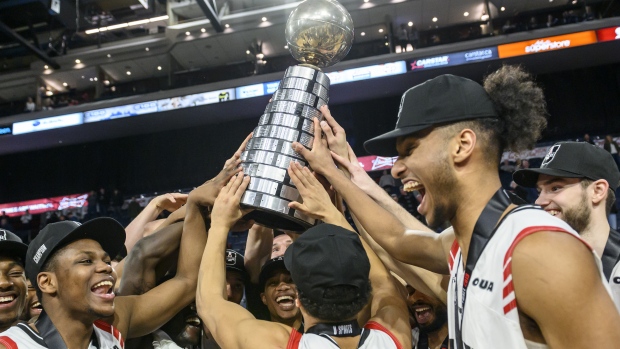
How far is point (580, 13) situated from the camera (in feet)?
49.6

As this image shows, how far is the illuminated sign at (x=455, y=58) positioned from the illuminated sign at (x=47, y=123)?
32.6 ft

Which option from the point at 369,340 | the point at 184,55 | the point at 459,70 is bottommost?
the point at 369,340

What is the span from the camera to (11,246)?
8.05ft

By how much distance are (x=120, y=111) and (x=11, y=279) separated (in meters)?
14.3

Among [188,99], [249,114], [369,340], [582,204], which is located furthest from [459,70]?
[369,340]

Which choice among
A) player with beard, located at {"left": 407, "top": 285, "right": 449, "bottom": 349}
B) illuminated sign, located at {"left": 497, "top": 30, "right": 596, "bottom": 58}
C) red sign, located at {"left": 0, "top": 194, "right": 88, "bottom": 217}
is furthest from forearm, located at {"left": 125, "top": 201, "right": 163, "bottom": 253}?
red sign, located at {"left": 0, "top": 194, "right": 88, "bottom": 217}

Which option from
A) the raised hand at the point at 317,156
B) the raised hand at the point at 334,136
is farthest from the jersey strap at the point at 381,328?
the raised hand at the point at 334,136

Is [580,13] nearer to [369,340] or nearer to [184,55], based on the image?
[184,55]

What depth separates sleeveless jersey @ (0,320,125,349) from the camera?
1.89 meters

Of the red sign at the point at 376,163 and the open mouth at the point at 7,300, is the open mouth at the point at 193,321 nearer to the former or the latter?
the open mouth at the point at 7,300

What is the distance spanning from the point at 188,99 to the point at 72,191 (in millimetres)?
6477

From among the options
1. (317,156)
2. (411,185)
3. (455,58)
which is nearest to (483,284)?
(411,185)

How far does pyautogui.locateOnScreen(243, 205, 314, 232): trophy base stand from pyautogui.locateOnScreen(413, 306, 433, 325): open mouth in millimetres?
751

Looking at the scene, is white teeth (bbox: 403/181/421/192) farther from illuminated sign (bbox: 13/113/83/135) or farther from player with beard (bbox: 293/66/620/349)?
illuminated sign (bbox: 13/113/83/135)
